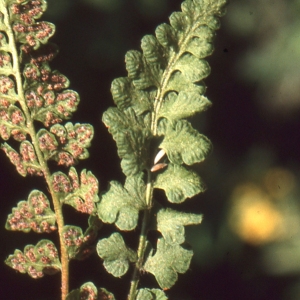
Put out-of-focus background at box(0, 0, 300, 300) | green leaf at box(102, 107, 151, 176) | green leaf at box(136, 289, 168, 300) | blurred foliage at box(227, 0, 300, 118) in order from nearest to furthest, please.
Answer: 1. green leaf at box(102, 107, 151, 176)
2. green leaf at box(136, 289, 168, 300)
3. out-of-focus background at box(0, 0, 300, 300)
4. blurred foliage at box(227, 0, 300, 118)

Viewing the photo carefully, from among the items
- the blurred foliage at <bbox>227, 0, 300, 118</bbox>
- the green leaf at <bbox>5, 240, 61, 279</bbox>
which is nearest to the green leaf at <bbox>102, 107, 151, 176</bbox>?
the green leaf at <bbox>5, 240, 61, 279</bbox>

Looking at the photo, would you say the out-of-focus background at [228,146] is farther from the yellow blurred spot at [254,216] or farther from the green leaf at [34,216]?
the green leaf at [34,216]

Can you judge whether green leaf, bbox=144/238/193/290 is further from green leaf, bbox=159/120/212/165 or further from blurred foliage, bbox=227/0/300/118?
blurred foliage, bbox=227/0/300/118

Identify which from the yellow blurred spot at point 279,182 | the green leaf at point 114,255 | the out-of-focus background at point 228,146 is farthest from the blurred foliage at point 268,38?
the green leaf at point 114,255

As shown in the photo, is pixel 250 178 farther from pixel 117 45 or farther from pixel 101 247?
pixel 101 247

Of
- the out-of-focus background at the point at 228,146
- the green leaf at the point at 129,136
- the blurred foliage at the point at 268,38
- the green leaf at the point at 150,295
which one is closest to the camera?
the green leaf at the point at 129,136

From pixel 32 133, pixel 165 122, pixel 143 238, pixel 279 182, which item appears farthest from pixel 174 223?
pixel 279 182
